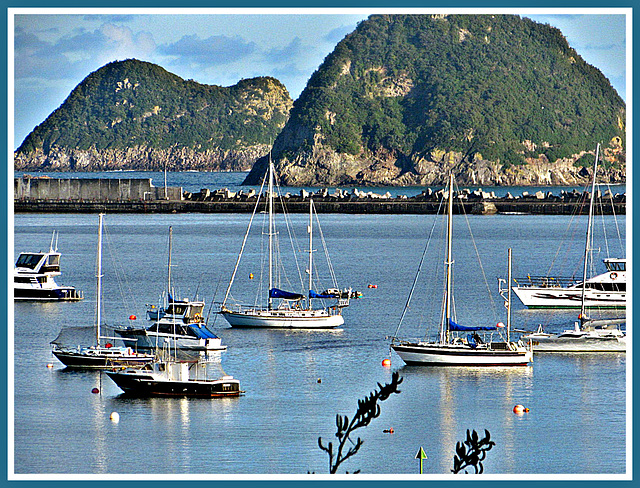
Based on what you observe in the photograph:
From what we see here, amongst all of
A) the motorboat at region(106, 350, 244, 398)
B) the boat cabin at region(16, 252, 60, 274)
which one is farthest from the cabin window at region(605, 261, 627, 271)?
the boat cabin at region(16, 252, 60, 274)

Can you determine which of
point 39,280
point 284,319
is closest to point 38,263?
point 39,280

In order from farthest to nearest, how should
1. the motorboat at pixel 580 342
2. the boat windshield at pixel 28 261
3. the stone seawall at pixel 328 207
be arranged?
the stone seawall at pixel 328 207 < the boat windshield at pixel 28 261 < the motorboat at pixel 580 342

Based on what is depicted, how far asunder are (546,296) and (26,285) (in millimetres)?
22329

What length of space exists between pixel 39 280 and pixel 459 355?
75.9 ft

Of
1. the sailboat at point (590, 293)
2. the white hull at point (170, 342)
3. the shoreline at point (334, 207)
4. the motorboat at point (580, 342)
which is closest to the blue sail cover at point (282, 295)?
the white hull at point (170, 342)

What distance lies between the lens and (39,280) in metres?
46.8

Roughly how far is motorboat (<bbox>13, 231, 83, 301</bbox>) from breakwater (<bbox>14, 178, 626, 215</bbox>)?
69.9 metres

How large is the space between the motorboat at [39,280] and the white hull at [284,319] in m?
11.0

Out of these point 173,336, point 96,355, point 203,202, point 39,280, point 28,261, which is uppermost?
point 203,202

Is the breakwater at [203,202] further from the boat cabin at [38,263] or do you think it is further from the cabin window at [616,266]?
the cabin window at [616,266]

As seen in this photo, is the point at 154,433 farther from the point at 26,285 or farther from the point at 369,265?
the point at 369,265

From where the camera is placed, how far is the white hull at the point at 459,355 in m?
30.5

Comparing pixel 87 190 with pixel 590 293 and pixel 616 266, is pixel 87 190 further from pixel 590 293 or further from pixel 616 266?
pixel 590 293

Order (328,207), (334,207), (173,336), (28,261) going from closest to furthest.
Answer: (173,336)
(28,261)
(328,207)
(334,207)
